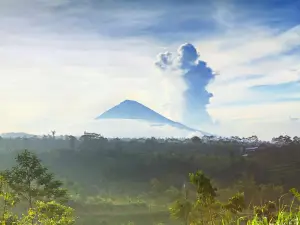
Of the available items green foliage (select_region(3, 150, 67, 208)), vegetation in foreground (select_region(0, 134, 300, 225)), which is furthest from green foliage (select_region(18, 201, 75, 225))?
vegetation in foreground (select_region(0, 134, 300, 225))

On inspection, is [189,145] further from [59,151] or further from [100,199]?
[100,199]

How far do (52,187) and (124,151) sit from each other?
33103 mm

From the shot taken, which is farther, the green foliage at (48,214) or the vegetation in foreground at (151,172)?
the vegetation in foreground at (151,172)

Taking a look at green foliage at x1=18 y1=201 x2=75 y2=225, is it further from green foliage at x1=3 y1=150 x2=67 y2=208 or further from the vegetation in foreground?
the vegetation in foreground

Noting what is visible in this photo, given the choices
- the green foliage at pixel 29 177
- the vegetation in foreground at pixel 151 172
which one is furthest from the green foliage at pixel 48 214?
the vegetation in foreground at pixel 151 172

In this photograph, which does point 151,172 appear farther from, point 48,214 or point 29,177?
point 48,214

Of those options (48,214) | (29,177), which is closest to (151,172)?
(29,177)

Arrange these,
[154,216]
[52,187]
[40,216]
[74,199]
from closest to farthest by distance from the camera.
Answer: [40,216] → [52,187] → [154,216] → [74,199]

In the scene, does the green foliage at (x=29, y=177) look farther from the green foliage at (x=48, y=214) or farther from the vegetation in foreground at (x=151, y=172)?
the vegetation in foreground at (x=151, y=172)

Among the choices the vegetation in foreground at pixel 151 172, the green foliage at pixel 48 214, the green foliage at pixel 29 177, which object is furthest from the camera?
the vegetation in foreground at pixel 151 172

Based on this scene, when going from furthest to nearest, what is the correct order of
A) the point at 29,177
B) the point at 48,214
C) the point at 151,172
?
1. the point at 151,172
2. the point at 29,177
3. the point at 48,214

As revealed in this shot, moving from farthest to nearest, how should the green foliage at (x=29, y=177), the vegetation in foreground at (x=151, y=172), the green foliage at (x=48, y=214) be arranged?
the vegetation in foreground at (x=151, y=172) → the green foliage at (x=29, y=177) → the green foliage at (x=48, y=214)

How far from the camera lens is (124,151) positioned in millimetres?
47625

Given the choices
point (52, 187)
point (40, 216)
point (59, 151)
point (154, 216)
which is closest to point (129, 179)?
point (59, 151)
